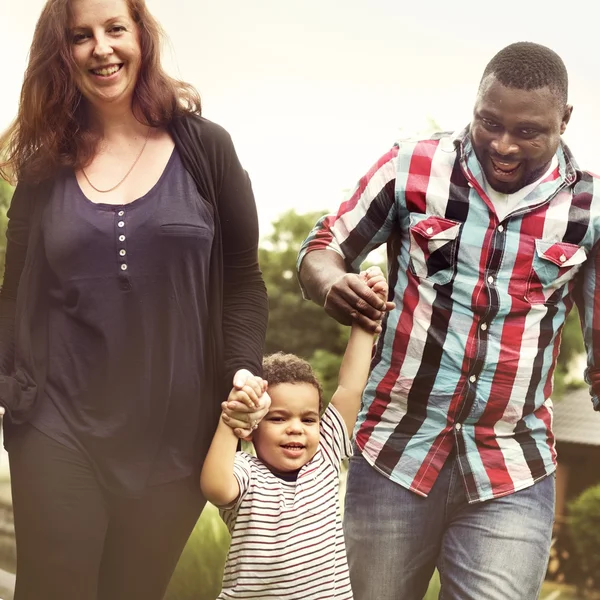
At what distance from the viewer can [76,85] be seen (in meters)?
1.65

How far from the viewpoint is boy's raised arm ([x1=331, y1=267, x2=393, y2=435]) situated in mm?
1748

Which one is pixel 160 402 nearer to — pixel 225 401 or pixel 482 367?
pixel 225 401

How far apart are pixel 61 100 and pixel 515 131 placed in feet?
2.55

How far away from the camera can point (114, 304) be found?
1.62 m

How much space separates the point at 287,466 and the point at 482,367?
39 centimetres

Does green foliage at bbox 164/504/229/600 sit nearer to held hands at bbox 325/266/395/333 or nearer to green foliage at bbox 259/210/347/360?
held hands at bbox 325/266/395/333

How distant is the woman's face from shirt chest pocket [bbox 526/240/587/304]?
0.77 metres

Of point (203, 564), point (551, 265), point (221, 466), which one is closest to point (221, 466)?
point (221, 466)

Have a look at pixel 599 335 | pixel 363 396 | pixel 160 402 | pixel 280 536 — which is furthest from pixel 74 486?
pixel 599 335

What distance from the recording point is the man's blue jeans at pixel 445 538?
173cm

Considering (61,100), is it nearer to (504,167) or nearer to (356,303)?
(356,303)

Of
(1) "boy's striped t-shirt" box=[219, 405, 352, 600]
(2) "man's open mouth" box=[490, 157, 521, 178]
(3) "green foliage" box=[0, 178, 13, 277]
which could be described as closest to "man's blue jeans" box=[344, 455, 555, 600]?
(1) "boy's striped t-shirt" box=[219, 405, 352, 600]

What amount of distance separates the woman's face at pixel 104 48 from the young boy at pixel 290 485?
53 cm

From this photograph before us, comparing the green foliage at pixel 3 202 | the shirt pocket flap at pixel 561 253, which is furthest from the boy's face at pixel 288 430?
the green foliage at pixel 3 202
